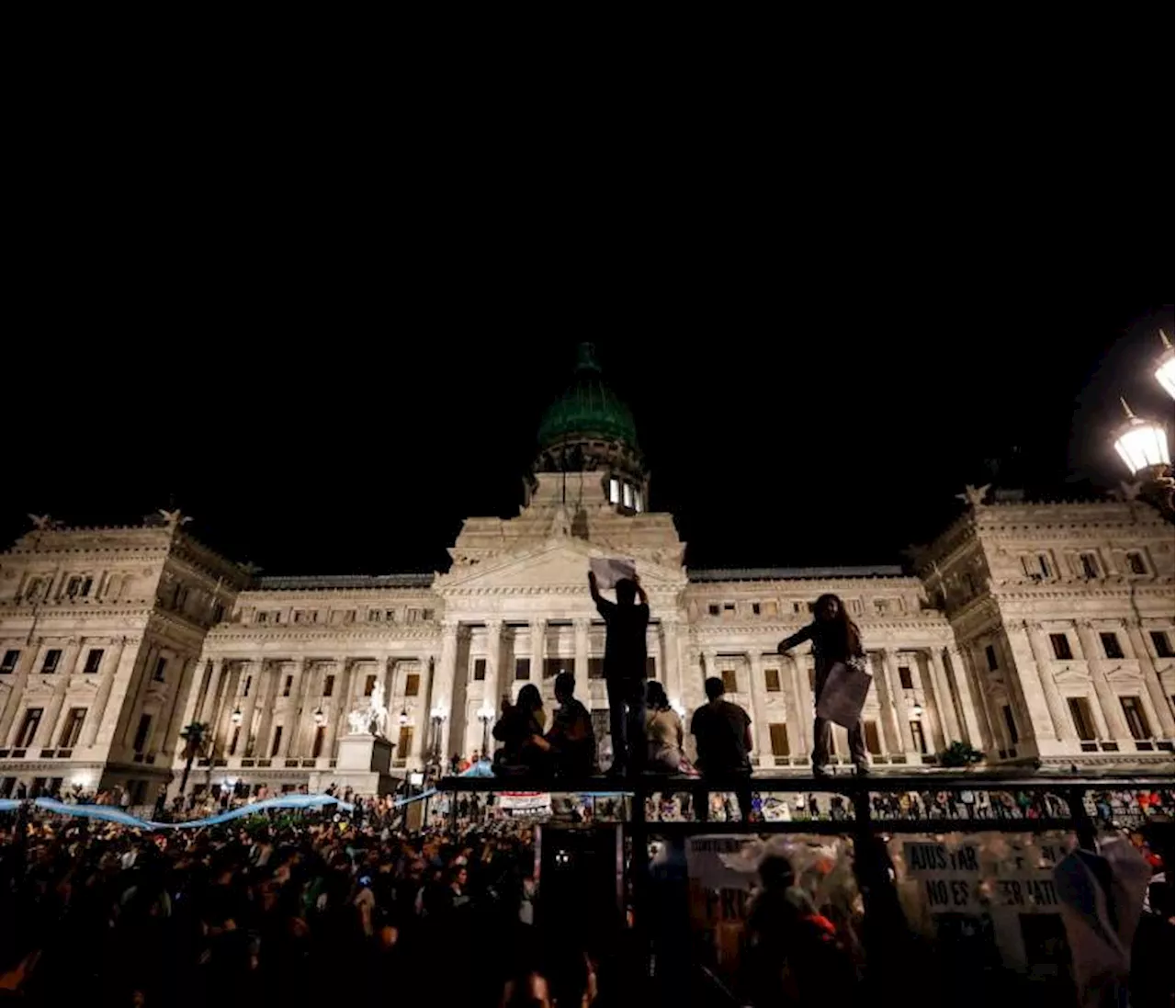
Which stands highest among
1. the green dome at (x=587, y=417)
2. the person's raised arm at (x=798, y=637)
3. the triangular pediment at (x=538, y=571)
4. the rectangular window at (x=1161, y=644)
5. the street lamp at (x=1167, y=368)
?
the green dome at (x=587, y=417)

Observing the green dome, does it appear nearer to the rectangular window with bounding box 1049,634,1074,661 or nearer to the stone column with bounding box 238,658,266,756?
the stone column with bounding box 238,658,266,756

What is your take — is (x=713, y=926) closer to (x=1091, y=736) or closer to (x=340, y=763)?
(x=340, y=763)

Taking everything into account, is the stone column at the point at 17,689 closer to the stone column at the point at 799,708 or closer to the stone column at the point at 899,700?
the stone column at the point at 799,708

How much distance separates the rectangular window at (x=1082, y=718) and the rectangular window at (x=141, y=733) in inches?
2257

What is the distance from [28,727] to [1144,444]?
183 feet

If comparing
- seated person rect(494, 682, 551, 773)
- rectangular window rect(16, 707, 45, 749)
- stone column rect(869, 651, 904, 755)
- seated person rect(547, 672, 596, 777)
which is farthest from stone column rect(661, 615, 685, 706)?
rectangular window rect(16, 707, 45, 749)

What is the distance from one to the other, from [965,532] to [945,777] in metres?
44.8

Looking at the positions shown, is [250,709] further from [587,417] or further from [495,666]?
[587,417]

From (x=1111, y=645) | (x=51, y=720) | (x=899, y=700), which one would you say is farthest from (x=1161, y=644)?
(x=51, y=720)

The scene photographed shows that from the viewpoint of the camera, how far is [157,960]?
16.3 ft

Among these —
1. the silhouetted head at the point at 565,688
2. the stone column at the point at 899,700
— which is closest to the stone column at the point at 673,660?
the stone column at the point at 899,700

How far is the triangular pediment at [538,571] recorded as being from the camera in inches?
1649

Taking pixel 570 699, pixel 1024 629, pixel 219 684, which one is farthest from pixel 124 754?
pixel 1024 629

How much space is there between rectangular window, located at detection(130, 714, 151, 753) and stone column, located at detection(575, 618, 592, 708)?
2933 cm
